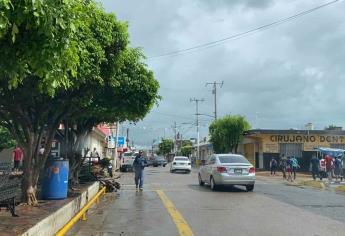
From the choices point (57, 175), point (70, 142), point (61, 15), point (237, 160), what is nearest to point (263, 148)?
point (237, 160)

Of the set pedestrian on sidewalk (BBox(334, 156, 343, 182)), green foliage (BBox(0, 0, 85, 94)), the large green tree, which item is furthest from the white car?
green foliage (BBox(0, 0, 85, 94))

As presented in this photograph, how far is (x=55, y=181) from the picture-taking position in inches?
548

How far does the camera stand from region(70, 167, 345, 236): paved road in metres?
11.2

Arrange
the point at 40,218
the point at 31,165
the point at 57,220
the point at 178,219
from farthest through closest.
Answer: the point at 31,165, the point at 178,219, the point at 57,220, the point at 40,218

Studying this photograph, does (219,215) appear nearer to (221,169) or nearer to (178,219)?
(178,219)

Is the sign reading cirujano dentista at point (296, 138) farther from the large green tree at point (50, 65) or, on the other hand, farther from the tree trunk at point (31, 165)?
the tree trunk at point (31, 165)

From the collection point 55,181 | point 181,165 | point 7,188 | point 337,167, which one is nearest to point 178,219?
point 55,181

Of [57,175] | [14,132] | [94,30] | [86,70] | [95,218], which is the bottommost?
[95,218]

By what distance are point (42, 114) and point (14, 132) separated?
920 mm

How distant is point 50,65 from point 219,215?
8824 mm

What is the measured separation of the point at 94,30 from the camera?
12.3m

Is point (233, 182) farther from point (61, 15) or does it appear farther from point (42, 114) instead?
point (61, 15)

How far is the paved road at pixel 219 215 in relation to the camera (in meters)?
11.2

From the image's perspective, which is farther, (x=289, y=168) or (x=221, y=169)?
(x=289, y=168)
